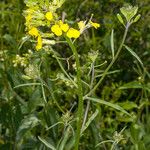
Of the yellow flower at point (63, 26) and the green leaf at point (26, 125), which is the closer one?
the yellow flower at point (63, 26)

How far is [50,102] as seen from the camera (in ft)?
5.94

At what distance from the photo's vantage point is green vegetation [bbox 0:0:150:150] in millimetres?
1268

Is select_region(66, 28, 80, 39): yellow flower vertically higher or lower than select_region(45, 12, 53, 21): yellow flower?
lower

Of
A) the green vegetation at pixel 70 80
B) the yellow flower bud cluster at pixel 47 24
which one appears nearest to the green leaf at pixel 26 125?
the green vegetation at pixel 70 80

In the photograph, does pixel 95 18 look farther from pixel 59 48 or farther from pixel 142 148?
pixel 142 148

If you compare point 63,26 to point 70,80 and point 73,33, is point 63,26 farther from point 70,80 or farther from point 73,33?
point 70,80

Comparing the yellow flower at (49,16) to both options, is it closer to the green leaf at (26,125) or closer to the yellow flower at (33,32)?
the yellow flower at (33,32)

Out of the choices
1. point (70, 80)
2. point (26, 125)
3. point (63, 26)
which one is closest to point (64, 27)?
point (63, 26)

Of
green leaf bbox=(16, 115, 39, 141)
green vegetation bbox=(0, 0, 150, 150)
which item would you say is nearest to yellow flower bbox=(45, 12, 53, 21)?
green vegetation bbox=(0, 0, 150, 150)

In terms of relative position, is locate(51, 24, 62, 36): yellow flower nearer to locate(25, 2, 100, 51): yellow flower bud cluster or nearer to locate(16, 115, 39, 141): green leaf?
locate(25, 2, 100, 51): yellow flower bud cluster

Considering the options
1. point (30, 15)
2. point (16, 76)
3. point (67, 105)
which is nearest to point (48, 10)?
point (30, 15)

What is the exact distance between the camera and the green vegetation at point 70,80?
49.9 inches

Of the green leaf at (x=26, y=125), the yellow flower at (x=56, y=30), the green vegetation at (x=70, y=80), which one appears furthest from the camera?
the green leaf at (x=26, y=125)

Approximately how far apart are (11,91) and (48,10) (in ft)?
2.57
